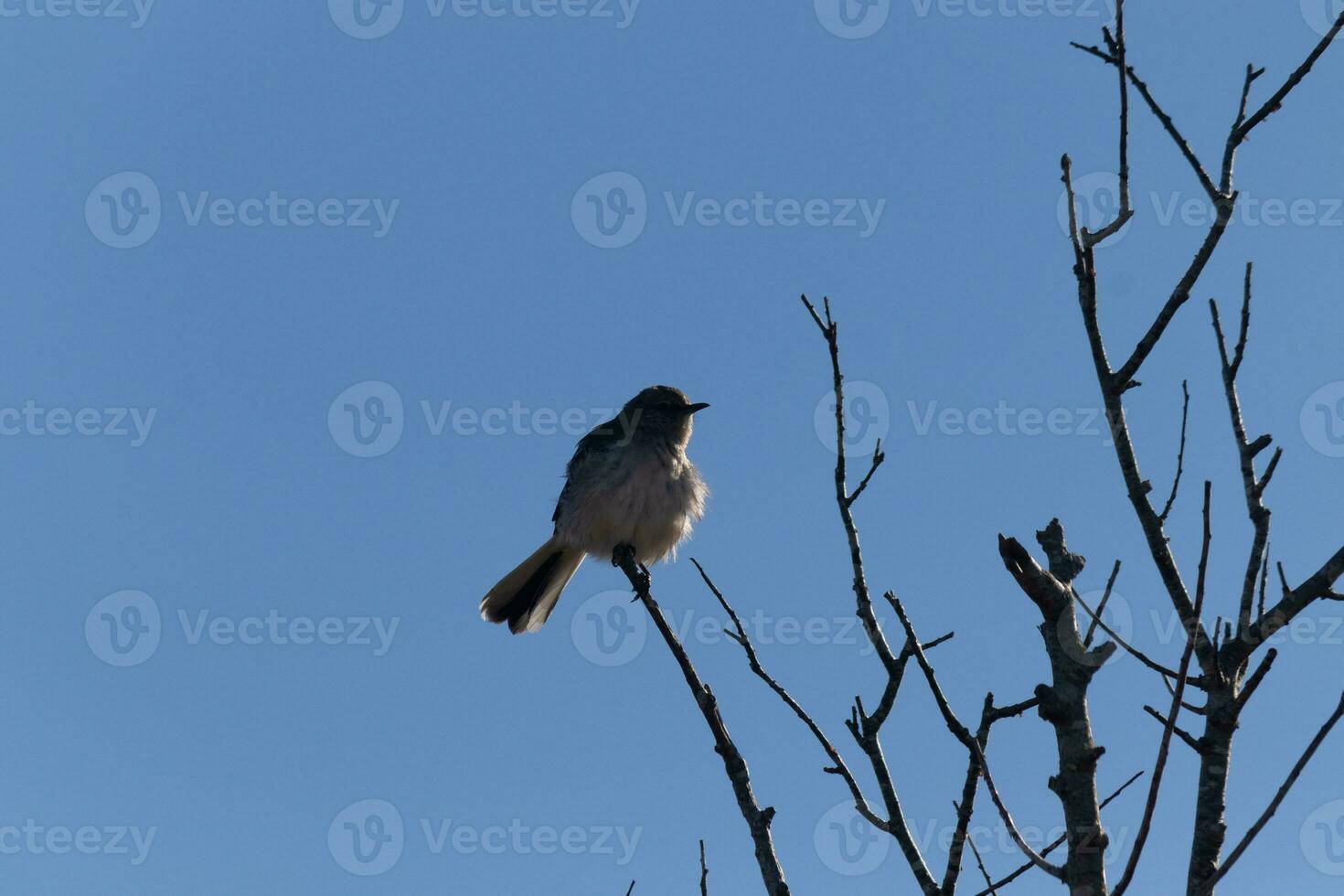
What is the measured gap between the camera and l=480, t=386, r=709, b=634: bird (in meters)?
7.52

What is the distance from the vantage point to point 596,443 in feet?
26.2

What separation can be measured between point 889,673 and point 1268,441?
108 cm

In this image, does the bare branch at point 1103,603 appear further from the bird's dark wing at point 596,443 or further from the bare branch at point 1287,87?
the bird's dark wing at point 596,443

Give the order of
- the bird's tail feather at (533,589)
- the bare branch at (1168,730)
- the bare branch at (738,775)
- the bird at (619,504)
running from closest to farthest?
the bare branch at (1168,730) < the bare branch at (738,775) < the bird at (619,504) < the bird's tail feather at (533,589)

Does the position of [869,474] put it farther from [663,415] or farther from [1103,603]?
[663,415]

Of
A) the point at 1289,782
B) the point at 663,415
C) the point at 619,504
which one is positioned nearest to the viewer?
the point at 1289,782

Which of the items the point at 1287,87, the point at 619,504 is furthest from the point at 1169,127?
the point at 619,504

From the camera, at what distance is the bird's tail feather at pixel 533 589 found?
26.1 ft

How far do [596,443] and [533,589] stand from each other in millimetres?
965

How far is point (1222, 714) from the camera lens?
261cm

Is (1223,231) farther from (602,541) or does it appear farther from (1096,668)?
(602,541)

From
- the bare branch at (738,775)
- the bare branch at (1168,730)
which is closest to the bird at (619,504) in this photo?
the bare branch at (738,775)

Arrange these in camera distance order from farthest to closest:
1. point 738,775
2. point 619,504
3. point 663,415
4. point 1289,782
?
point 663,415
point 619,504
point 738,775
point 1289,782

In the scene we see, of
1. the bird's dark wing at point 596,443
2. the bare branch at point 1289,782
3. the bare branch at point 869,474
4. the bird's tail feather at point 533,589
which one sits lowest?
the bare branch at point 1289,782
